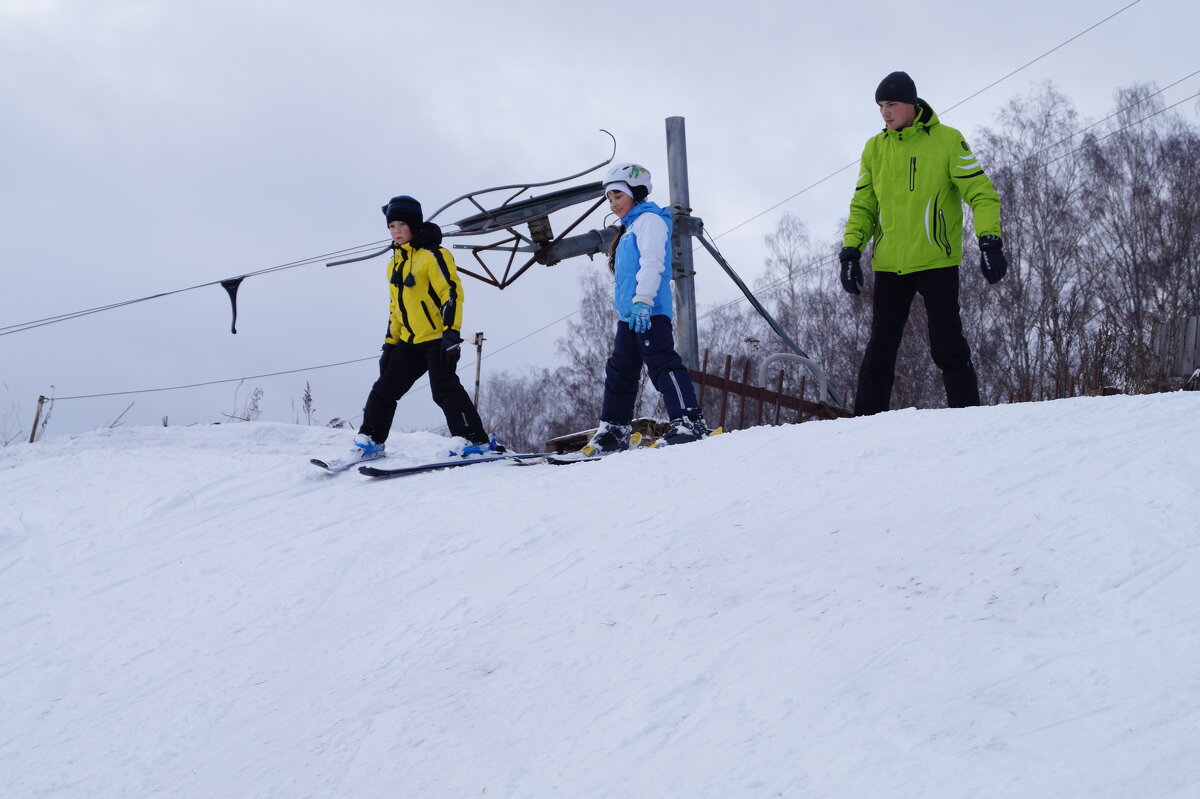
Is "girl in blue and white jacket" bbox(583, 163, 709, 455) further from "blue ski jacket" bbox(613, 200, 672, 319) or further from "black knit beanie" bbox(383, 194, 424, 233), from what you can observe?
"black knit beanie" bbox(383, 194, 424, 233)

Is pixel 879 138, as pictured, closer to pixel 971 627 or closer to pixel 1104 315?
pixel 971 627

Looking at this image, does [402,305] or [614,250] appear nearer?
[614,250]

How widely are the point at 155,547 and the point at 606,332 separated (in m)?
23.5

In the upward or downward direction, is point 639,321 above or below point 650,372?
above

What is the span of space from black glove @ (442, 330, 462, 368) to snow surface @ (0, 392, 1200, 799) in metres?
1.44

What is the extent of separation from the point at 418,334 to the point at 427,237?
0.61 m

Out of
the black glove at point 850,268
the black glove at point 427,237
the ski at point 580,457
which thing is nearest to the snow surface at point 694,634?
the ski at point 580,457

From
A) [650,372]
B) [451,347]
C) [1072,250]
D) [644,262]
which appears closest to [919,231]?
[644,262]

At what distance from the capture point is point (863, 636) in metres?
2.17

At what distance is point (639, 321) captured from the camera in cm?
510

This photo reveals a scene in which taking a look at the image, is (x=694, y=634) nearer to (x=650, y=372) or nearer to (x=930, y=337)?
(x=930, y=337)

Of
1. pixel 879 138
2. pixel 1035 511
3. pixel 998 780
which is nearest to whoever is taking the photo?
pixel 998 780

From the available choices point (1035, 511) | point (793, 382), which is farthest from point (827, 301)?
point (1035, 511)

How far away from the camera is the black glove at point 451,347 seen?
548 centimetres
